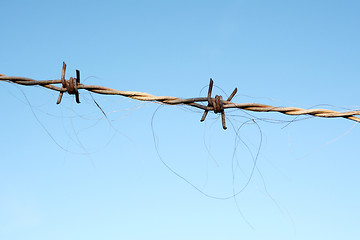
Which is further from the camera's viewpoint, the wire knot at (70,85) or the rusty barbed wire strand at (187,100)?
the wire knot at (70,85)

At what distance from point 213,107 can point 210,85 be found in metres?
0.15

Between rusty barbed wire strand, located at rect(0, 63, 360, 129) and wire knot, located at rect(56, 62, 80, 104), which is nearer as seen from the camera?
rusty barbed wire strand, located at rect(0, 63, 360, 129)

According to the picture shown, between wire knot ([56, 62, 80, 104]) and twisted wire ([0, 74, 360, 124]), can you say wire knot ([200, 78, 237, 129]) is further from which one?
wire knot ([56, 62, 80, 104])

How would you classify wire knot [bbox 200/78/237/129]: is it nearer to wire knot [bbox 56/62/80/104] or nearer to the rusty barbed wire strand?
the rusty barbed wire strand

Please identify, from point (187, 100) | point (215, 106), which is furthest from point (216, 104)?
point (187, 100)

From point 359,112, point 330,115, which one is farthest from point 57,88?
point 359,112

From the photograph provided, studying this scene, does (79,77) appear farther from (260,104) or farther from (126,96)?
(260,104)

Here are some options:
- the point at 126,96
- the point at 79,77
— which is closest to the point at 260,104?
the point at 126,96

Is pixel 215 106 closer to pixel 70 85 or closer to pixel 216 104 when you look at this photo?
pixel 216 104

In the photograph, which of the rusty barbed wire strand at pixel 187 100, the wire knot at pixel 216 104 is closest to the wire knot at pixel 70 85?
the rusty barbed wire strand at pixel 187 100

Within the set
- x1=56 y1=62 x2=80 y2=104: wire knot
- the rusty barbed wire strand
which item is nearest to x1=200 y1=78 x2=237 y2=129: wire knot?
the rusty barbed wire strand

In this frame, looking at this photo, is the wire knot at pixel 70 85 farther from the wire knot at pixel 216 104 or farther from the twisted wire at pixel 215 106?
the wire knot at pixel 216 104

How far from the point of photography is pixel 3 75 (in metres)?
2.74

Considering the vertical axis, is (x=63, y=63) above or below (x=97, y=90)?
above
